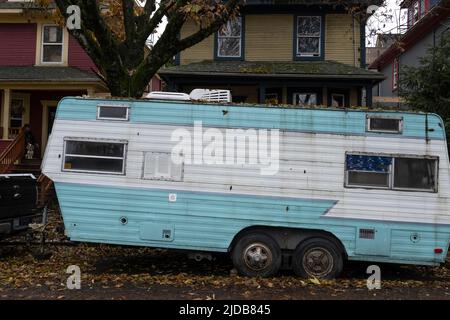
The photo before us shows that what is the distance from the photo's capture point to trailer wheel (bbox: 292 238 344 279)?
24.9ft

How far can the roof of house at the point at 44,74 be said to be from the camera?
18219mm

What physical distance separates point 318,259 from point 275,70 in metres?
9.96

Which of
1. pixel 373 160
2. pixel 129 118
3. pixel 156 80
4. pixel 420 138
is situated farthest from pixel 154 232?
pixel 156 80

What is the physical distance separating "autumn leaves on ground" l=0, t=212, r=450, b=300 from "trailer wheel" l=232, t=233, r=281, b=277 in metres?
0.20

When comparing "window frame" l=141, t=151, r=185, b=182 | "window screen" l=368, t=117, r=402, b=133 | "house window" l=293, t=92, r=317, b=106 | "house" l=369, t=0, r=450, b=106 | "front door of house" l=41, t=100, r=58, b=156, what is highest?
"house" l=369, t=0, r=450, b=106

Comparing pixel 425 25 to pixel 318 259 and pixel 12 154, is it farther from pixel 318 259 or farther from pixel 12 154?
pixel 12 154

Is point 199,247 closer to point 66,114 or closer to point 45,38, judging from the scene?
point 66,114

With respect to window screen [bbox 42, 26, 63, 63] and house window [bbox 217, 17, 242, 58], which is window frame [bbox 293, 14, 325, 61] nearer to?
house window [bbox 217, 17, 242, 58]

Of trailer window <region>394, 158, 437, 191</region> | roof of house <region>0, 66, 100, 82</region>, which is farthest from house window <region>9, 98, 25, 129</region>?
trailer window <region>394, 158, 437, 191</region>

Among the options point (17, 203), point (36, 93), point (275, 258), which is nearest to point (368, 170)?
point (275, 258)

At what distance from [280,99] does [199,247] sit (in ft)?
36.5

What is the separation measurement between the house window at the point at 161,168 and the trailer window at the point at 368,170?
268 cm

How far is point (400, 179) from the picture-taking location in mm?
7578

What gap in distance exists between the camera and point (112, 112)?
25.7ft
